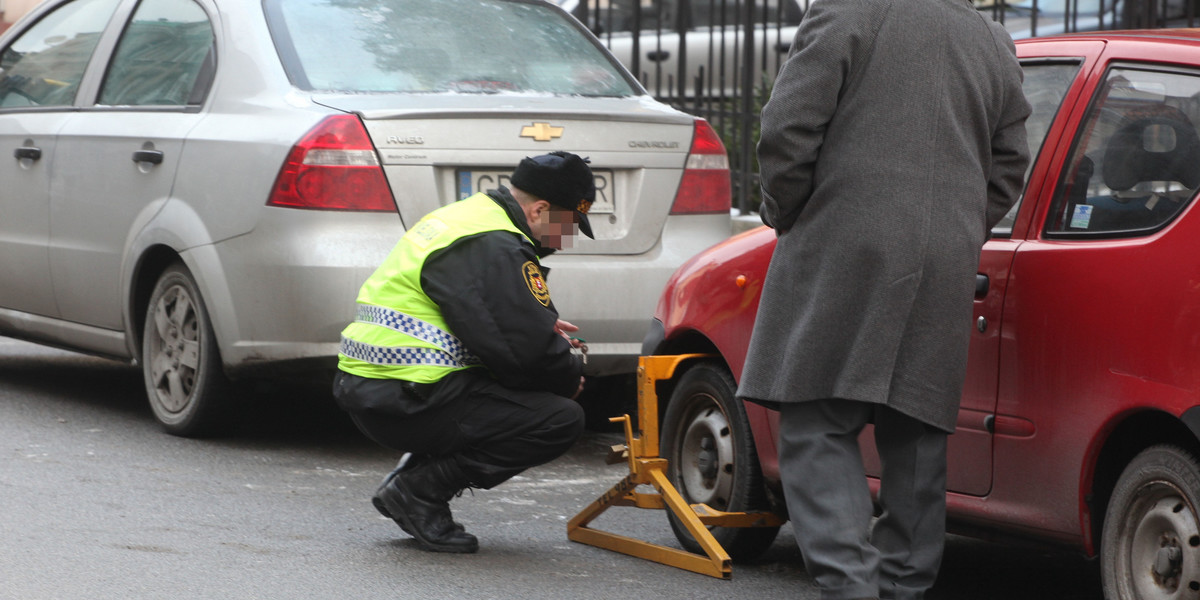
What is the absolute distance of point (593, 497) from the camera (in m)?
5.36

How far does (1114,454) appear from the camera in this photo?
11.6ft

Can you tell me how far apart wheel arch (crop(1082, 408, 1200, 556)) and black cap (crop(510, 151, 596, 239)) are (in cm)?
164

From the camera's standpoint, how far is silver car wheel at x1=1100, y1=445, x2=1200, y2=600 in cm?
325

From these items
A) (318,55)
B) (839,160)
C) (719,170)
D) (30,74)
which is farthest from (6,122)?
(839,160)

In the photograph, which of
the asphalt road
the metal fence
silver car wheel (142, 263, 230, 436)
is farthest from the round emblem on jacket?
the metal fence

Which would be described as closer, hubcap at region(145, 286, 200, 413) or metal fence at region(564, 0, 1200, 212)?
hubcap at region(145, 286, 200, 413)

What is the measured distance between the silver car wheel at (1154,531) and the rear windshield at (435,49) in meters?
3.11

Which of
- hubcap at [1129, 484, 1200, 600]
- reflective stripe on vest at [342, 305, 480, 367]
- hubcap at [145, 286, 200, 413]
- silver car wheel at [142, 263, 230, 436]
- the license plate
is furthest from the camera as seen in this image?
hubcap at [145, 286, 200, 413]

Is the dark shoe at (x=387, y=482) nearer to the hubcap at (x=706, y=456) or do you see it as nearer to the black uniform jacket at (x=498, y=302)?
the black uniform jacket at (x=498, y=302)

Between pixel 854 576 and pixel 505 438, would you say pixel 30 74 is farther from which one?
pixel 854 576

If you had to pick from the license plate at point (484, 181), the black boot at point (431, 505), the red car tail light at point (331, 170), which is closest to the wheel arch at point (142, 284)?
the red car tail light at point (331, 170)

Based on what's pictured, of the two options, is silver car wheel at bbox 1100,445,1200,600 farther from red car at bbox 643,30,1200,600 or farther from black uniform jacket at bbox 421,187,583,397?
black uniform jacket at bbox 421,187,583,397

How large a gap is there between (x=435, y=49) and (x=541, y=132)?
68 cm

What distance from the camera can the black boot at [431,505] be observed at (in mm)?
4527
